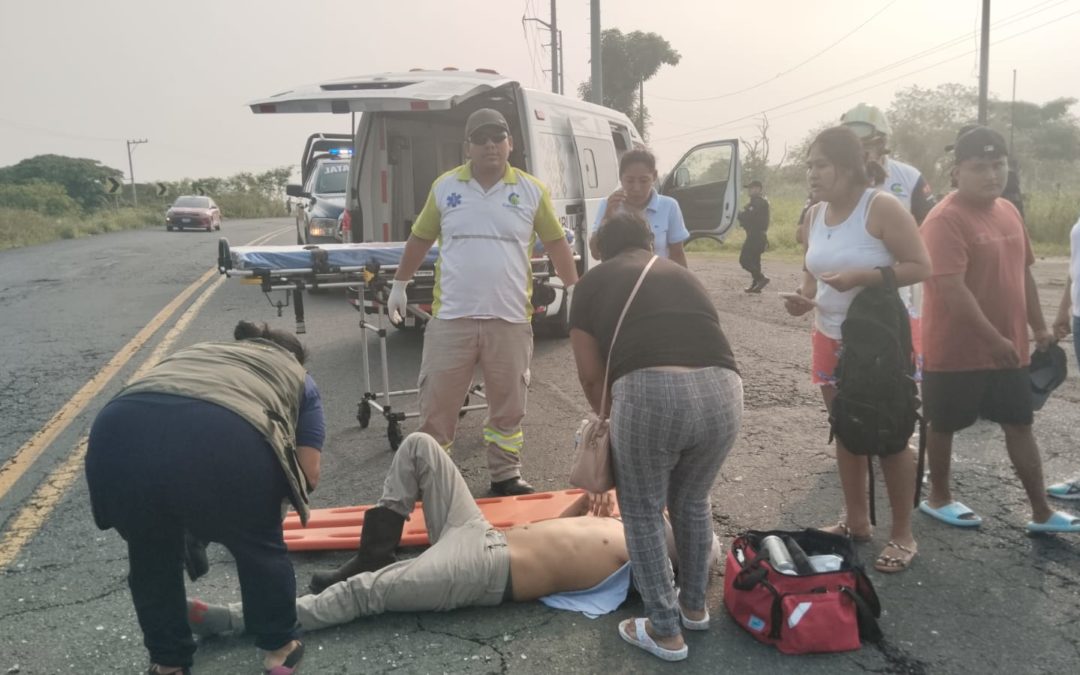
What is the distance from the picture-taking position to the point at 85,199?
2101 inches

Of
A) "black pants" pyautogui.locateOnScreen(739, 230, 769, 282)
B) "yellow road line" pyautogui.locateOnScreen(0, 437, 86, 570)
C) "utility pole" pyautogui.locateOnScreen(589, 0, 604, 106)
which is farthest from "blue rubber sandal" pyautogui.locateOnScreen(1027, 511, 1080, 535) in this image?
"utility pole" pyautogui.locateOnScreen(589, 0, 604, 106)

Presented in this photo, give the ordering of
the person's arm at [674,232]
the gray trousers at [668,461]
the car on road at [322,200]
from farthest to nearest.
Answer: the car on road at [322,200] → the person's arm at [674,232] → the gray trousers at [668,461]

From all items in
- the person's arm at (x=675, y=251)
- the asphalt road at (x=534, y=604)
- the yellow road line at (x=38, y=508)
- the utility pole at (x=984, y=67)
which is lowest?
the asphalt road at (x=534, y=604)

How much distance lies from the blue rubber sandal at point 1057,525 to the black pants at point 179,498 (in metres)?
3.21

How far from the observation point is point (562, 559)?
3.17 metres

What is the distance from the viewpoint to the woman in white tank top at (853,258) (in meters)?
3.25

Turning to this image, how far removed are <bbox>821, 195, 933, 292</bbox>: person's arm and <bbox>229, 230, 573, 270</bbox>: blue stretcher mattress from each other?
2.57 metres

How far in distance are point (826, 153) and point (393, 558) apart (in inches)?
94.2

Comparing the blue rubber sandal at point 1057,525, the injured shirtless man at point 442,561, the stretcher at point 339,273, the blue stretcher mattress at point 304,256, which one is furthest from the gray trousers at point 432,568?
the blue rubber sandal at point 1057,525

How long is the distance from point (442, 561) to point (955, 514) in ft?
8.04

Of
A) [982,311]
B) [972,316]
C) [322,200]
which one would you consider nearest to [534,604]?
[972,316]

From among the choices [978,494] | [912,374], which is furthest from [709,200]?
[912,374]

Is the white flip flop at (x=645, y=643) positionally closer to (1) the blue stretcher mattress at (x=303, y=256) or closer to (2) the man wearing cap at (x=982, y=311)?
(2) the man wearing cap at (x=982, y=311)

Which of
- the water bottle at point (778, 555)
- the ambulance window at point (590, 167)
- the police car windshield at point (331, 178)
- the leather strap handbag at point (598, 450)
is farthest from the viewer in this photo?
the police car windshield at point (331, 178)
